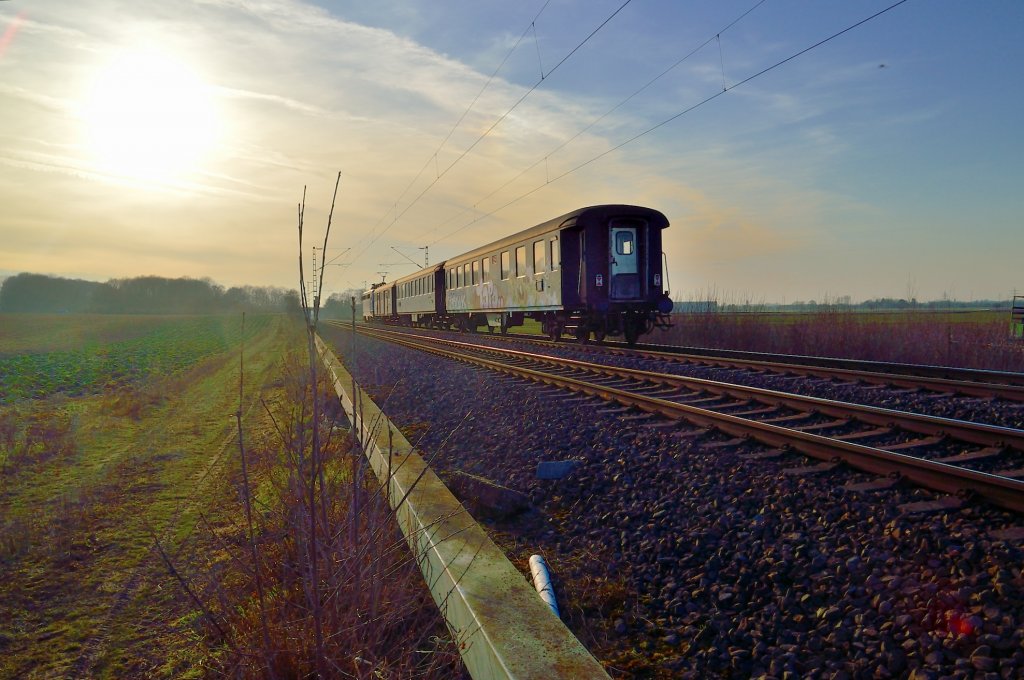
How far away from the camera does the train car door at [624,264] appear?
51.3 ft

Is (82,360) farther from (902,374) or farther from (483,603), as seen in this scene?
(483,603)

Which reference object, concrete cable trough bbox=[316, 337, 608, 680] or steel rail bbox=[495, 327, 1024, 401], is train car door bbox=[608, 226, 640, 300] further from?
concrete cable trough bbox=[316, 337, 608, 680]

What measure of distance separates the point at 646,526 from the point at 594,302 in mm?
11639

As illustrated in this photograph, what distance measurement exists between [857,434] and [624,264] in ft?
34.5

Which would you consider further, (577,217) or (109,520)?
(577,217)

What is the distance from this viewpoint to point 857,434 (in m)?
5.65

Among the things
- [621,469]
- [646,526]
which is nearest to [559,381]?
[621,469]

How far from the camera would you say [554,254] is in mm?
15898


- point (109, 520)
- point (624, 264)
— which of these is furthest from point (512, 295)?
point (109, 520)

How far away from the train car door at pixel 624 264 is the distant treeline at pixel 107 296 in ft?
336

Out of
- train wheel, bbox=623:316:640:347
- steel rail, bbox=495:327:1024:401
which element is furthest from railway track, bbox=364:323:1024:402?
train wheel, bbox=623:316:640:347

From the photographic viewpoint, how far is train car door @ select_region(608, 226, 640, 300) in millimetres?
15633

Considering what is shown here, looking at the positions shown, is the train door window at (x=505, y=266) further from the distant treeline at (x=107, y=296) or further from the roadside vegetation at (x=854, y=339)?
the distant treeline at (x=107, y=296)

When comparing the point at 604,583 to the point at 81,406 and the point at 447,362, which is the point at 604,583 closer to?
the point at 447,362
